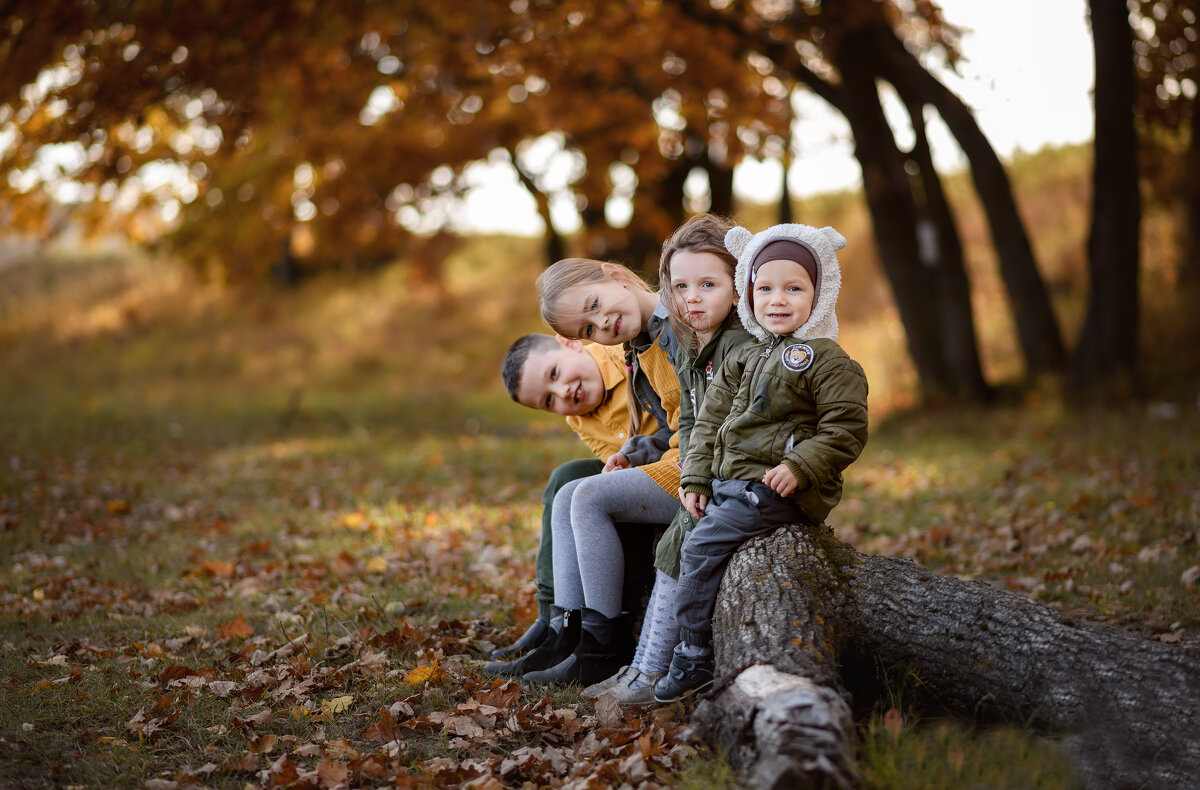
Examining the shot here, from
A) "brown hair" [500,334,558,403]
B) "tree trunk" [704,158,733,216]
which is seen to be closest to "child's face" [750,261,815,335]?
"brown hair" [500,334,558,403]

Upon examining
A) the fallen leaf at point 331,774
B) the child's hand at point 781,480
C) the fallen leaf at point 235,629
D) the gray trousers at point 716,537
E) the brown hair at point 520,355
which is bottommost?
the fallen leaf at point 331,774

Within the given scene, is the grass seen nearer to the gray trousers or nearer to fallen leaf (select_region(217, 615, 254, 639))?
fallen leaf (select_region(217, 615, 254, 639))

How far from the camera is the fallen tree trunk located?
8.67 ft

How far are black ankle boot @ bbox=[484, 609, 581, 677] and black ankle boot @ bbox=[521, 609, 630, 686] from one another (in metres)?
0.06

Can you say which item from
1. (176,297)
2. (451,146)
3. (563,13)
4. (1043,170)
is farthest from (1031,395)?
(176,297)

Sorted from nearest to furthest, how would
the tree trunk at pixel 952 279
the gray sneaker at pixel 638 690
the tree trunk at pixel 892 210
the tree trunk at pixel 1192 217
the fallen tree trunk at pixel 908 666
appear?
the fallen tree trunk at pixel 908 666
the gray sneaker at pixel 638 690
the tree trunk at pixel 892 210
the tree trunk at pixel 1192 217
the tree trunk at pixel 952 279

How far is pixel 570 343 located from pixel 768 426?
4.26 feet

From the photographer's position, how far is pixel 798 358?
3.33 metres

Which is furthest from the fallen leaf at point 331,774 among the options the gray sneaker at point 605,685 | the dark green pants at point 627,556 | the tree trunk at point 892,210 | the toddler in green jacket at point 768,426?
the tree trunk at point 892,210

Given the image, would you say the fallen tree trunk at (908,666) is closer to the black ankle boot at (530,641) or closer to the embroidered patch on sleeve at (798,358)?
the embroidered patch on sleeve at (798,358)

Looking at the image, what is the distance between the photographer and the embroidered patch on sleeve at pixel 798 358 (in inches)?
131

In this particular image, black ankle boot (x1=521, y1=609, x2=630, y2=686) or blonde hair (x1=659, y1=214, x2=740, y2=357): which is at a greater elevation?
blonde hair (x1=659, y1=214, x2=740, y2=357)

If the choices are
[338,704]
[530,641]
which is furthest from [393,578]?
[338,704]

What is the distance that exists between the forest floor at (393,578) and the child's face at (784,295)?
51.2 inches
